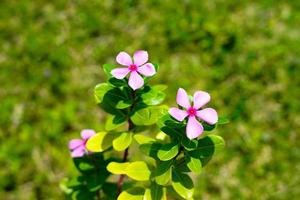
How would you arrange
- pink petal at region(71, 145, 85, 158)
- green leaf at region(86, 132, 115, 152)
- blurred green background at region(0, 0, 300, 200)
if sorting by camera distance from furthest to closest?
blurred green background at region(0, 0, 300, 200) < pink petal at region(71, 145, 85, 158) < green leaf at region(86, 132, 115, 152)

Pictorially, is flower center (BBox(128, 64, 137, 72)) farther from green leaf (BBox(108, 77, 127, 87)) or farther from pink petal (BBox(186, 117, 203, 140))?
pink petal (BBox(186, 117, 203, 140))

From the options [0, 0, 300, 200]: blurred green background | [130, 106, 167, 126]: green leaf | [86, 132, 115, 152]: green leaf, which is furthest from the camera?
[0, 0, 300, 200]: blurred green background

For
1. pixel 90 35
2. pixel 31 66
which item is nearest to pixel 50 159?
pixel 31 66

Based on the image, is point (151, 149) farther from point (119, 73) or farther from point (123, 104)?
point (119, 73)

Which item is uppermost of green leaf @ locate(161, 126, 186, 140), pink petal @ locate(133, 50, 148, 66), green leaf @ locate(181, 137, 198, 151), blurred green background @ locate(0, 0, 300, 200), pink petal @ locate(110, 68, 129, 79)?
blurred green background @ locate(0, 0, 300, 200)

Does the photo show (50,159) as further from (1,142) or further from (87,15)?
(87,15)

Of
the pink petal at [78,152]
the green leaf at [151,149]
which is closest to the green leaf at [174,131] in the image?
the green leaf at [151,149]

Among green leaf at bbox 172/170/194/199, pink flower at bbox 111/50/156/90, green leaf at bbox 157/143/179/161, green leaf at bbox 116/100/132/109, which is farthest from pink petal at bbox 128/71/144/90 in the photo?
green leaf at bbox 172/170/194/199

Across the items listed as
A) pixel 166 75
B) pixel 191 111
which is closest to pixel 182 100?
pixel 191 111
